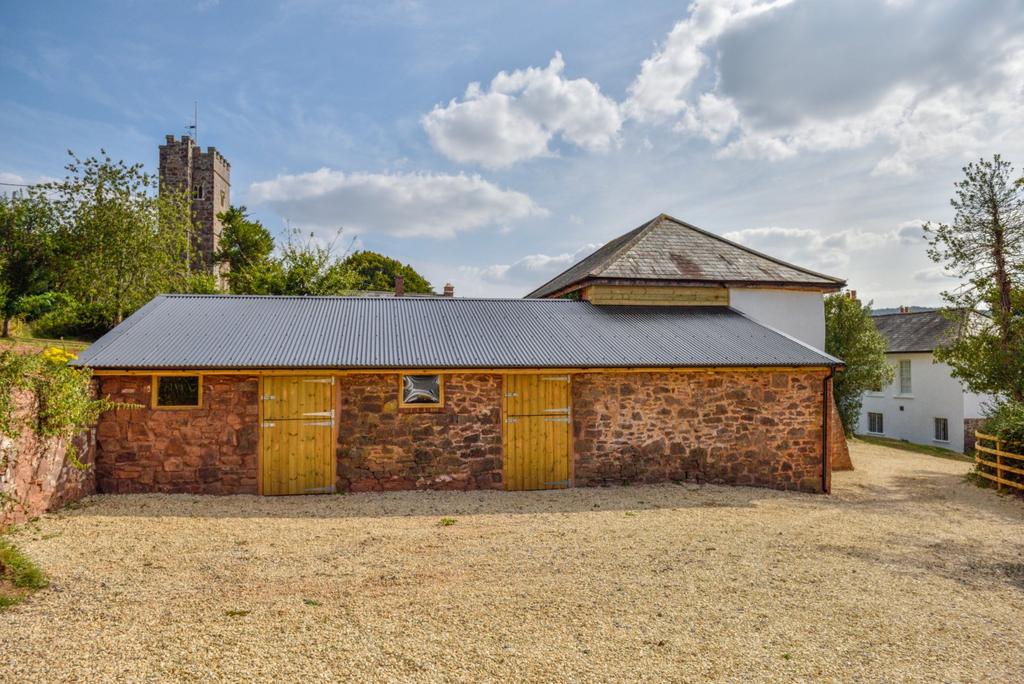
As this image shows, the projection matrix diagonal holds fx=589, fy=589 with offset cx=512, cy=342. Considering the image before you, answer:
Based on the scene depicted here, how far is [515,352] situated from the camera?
38.1 feet

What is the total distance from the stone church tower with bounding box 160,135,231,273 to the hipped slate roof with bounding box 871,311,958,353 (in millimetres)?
40495

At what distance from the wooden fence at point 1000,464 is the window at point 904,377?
13675mm

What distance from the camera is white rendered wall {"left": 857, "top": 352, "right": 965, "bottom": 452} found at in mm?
23797

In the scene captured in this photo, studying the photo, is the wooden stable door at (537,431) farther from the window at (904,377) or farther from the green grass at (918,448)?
the window at (904,377)

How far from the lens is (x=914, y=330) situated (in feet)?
88.2

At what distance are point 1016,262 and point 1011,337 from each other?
75.5 inches

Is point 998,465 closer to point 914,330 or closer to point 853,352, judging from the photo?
point 853,352

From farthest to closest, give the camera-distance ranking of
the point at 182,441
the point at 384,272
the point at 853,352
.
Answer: the point at 384,272 < the point at 853,352 < the point at 182,441

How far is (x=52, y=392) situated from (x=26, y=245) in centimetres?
1658

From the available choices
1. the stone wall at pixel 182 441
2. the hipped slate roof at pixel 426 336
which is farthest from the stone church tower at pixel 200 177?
the stone wall at pixel 182 441

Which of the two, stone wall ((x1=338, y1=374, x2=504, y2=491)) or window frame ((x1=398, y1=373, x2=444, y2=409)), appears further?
window frame ((x1=398, y1=373, x2=444, y2=409))

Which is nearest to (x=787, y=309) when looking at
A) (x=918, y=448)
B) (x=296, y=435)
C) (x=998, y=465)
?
(x=998, y=465)

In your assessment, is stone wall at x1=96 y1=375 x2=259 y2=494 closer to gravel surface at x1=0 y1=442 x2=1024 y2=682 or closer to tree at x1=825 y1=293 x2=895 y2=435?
gravel surface at x1=0 y1=442 x2=1024 y2=682

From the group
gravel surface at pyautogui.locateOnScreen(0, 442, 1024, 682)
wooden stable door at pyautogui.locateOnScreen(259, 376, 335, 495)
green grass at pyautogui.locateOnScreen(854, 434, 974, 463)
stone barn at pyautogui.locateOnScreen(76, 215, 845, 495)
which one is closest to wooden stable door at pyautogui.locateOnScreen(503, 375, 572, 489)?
stone barn at pyautogui.locateOnScreen(76, 215, 845, 495)
